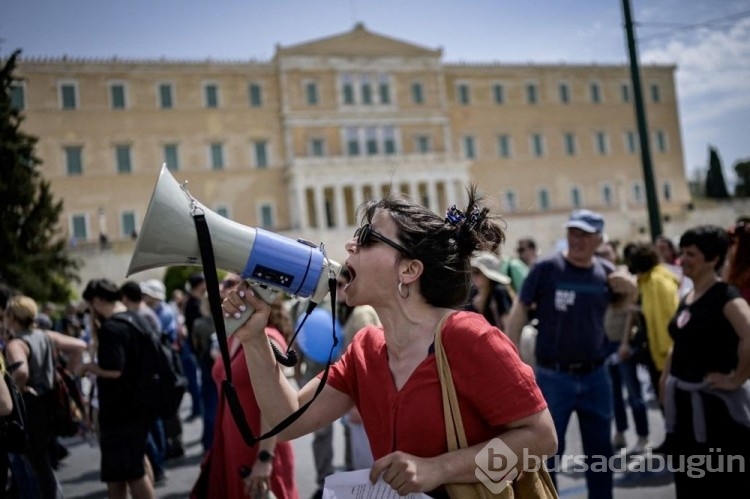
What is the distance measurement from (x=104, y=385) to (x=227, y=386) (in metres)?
2.63

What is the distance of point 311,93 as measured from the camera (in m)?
41.7

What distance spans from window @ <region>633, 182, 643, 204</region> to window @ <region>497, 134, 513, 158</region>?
1080cm

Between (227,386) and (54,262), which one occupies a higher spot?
(54,262)

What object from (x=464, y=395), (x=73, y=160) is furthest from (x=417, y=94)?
(x=464, y=395)

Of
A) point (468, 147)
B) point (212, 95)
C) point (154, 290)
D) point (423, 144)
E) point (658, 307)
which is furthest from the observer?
point (468, 147)

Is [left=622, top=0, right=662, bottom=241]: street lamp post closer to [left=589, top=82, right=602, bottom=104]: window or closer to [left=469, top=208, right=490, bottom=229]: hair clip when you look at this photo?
[left=469, top=208, right=490, bottom=229]: hair clip

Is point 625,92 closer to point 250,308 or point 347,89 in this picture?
point 347,89

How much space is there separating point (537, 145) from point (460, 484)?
158ft

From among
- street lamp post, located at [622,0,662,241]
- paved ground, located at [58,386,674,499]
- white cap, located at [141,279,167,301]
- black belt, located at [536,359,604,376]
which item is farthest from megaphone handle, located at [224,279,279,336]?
street lamp post, located at [622,0,662,241]

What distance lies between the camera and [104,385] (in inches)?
162

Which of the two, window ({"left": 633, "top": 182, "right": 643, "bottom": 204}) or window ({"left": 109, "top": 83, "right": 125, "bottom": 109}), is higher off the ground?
window ({"left": 109, "top": 83, "right": 125, "bottom": 109})

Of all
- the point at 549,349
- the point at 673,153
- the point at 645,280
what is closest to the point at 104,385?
the point at 549,349

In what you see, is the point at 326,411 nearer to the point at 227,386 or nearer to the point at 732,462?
the point at 227,386

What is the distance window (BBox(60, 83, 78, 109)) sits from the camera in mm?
37406
